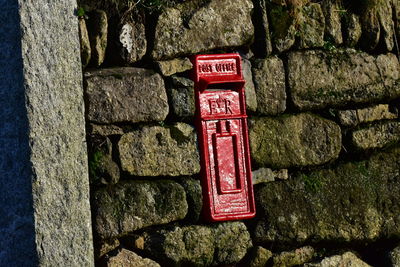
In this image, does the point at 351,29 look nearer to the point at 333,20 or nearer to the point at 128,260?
the point at 333,20

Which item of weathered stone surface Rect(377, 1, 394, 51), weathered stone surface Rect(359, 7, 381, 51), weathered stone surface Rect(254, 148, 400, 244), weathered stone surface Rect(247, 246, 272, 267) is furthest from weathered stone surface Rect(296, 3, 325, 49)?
weathered stone surface Rect(247, 246, 272, 267)

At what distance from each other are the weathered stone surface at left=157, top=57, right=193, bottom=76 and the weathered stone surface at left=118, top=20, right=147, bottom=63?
4.5 inches

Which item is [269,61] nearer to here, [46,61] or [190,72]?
[190,72]

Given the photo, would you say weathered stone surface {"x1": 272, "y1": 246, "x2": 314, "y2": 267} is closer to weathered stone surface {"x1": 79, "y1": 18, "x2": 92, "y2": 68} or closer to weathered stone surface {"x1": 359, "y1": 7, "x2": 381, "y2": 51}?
weathered stone surface {"x1": 359, "y1": 7, "x2": 381, "y2": 51}

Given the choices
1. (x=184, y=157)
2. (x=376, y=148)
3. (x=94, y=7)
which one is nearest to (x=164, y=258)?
(x=184, y=157)

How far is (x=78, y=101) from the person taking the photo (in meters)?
4.13

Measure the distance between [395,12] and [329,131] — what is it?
3.09 ft

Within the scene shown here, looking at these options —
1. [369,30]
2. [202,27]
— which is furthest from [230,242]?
[369,30]

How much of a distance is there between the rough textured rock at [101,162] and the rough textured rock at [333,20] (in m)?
1.60

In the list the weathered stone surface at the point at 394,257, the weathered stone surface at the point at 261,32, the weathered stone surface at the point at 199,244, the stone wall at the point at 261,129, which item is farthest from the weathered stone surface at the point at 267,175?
the weathered stone surface at the point at 394,257

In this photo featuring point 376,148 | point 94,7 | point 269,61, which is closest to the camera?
point 94,7

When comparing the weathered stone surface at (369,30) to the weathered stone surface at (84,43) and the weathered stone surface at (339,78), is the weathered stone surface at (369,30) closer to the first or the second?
the weathered stone surface at (339,78)

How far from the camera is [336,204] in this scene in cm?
509

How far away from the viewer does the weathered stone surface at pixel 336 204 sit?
4.90m
